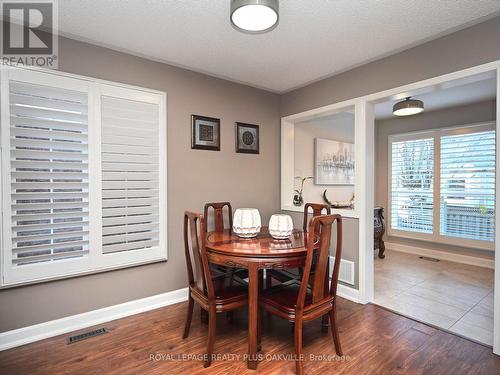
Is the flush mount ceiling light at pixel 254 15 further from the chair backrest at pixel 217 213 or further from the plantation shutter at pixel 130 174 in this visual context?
the chair backrest at pixel 217 213

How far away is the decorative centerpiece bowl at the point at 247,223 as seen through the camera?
234 centimetres

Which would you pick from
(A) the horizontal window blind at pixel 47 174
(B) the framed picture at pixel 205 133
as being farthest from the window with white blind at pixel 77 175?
(B) the framed picture at pixel 205 133

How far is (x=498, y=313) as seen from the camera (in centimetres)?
204

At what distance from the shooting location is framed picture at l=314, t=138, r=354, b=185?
14.6ft

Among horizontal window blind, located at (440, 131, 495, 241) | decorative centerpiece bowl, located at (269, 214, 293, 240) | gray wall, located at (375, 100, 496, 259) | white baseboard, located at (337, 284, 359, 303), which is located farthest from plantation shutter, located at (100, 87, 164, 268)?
horizontal window blind, located at (440, 131, 495, 241)

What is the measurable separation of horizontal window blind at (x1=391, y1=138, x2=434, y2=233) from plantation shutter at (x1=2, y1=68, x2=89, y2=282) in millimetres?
5139

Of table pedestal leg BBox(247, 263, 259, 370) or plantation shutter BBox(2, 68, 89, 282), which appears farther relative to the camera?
plantation shutter BBox(2, 68, 89, 282)

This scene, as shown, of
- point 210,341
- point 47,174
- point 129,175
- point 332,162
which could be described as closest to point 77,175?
point 47,174

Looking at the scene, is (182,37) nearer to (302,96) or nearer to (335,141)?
(302,96)

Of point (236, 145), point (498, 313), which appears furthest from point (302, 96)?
point (498, 313)

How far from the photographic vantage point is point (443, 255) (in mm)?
4574

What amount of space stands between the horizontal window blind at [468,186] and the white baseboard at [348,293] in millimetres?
2630

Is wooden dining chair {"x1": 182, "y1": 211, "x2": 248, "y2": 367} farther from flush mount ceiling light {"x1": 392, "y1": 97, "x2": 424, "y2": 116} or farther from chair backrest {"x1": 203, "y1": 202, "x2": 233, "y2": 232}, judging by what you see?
flush mount ceiling light {"x1": 392, "y1": 97, "x2": 424, "y2": 116}

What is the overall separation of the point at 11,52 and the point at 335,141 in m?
4.28
